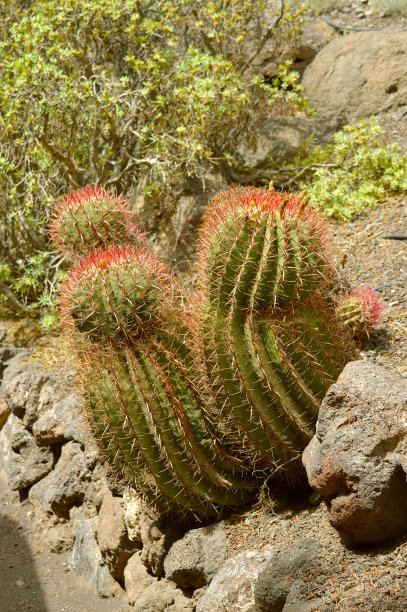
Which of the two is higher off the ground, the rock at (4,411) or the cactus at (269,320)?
the cactus at (269,320)

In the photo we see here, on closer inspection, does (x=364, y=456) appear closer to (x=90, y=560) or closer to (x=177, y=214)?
(x=90, y=560)

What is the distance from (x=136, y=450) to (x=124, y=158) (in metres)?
3.42

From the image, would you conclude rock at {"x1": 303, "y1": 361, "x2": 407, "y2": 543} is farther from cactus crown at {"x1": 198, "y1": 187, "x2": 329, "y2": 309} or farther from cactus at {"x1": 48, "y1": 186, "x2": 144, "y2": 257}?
cactus at {"x1": 48, "y1": 186, "x2": 144, "y2": 257}

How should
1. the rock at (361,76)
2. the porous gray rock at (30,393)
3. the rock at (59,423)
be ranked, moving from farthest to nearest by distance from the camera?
1. the rock at (361,76)
2. the porous gray rock at (30,393)
3. the rock at (59,423)

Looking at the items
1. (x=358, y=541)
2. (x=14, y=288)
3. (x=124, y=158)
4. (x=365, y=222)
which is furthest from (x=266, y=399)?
(x=14, y=288)

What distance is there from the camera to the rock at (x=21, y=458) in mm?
5000

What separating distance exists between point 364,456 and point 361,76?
5518mm

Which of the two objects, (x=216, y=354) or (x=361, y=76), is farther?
(x=361, y=76)

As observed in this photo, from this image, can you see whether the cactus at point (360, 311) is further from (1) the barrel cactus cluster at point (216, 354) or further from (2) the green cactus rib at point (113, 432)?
(2) the green cactus rib at point (113, 432)

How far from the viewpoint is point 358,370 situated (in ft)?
8.45

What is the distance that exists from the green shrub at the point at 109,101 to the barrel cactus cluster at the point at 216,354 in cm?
231

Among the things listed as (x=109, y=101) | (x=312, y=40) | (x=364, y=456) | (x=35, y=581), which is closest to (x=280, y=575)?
(x=364, y=456)

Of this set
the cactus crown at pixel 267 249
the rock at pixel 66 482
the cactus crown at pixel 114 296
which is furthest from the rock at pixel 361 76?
the cactus crown at pixel 114 296

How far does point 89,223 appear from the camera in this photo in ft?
11.8
